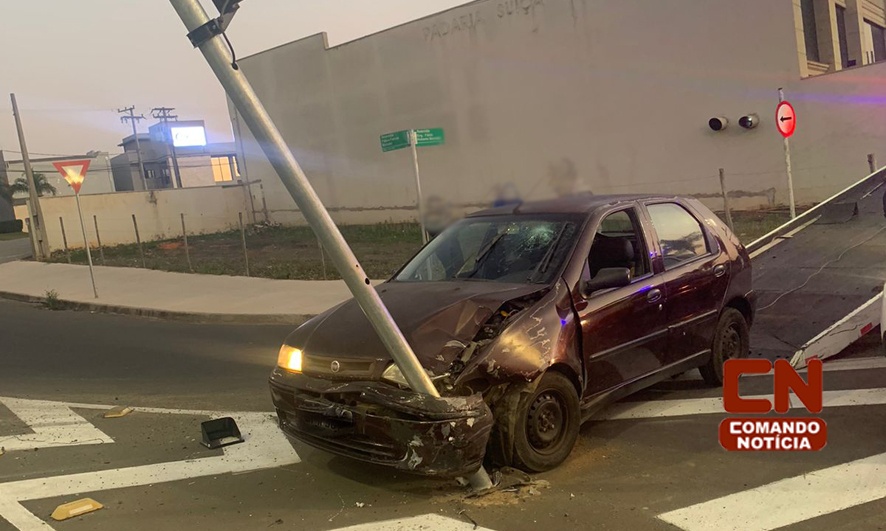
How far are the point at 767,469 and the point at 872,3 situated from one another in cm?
2738

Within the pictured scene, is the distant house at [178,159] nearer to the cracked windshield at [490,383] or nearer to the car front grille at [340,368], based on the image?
the cracked windshield at [490,383]

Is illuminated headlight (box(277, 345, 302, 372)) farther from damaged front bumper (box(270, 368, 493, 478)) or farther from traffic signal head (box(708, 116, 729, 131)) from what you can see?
traffic signal head (box(708, 116, 729, 131))

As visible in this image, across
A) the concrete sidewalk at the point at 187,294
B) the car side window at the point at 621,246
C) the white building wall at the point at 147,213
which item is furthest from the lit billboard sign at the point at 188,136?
the car side window at the point at 621,246

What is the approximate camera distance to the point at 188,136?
250ft

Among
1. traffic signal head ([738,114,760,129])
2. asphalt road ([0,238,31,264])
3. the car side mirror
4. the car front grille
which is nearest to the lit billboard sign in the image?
asphalt road ([0,238,31,264])

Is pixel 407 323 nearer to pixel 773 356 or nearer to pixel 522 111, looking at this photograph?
pixel 773 356

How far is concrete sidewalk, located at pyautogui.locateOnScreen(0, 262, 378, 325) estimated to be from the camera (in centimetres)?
1095

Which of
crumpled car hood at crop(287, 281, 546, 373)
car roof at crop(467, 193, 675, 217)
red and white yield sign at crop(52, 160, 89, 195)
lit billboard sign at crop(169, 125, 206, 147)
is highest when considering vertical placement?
lit billboard sign at crop(169, 125, 206, 147)

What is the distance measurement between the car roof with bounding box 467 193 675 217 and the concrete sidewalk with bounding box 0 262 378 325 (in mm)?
5559

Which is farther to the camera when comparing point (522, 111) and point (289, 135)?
point (289, 135)

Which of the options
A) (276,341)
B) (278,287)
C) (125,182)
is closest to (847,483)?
(276,341)

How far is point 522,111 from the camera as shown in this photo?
2409 centimetres

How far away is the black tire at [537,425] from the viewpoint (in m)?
3.87

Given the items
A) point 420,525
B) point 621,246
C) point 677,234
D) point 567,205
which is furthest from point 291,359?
point 677,234
